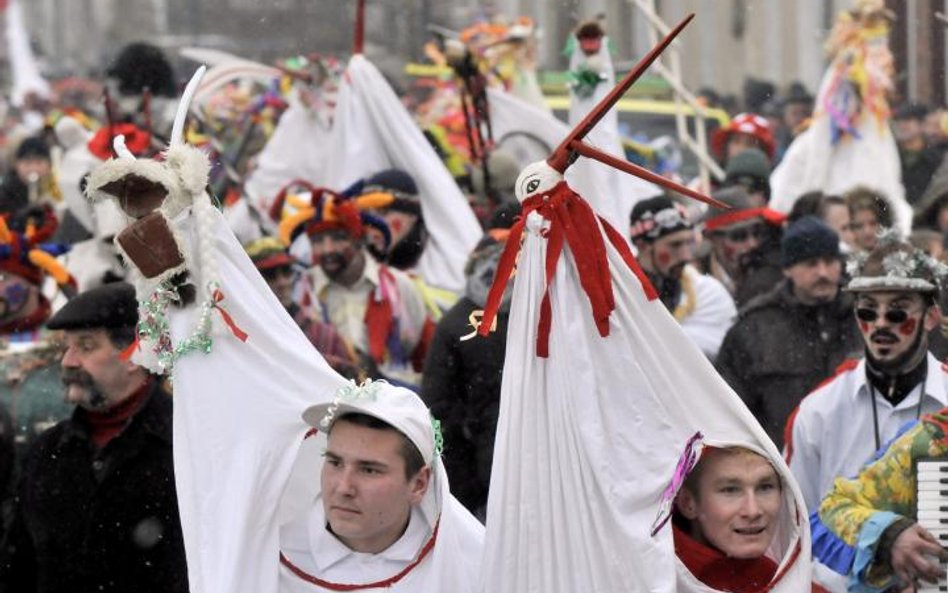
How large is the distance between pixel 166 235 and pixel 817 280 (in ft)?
16.0

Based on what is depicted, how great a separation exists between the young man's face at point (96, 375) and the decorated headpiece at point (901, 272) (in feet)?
8.24

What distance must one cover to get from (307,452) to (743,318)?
414 cm

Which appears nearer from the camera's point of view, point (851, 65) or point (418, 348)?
point (418, 348)

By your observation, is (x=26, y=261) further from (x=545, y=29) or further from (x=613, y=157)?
(x=545, y=29)

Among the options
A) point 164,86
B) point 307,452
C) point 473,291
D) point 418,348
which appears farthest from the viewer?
point 164,86

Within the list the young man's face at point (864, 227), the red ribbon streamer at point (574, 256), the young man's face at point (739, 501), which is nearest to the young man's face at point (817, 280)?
the young man's face at point (864, 227)

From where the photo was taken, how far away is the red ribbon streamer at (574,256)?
21.7ft

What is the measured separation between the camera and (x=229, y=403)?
687cm

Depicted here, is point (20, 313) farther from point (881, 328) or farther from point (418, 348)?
point (881, 328)

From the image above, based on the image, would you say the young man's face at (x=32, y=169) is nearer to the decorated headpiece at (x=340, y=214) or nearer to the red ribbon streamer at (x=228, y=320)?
the decorated headpiece at (x=340, y=214)

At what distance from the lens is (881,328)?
8.77m

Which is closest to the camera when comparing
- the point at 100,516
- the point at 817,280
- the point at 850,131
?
the point at 100,516

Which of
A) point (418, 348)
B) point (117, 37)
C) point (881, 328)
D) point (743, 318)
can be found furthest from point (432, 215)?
point (117, 37)

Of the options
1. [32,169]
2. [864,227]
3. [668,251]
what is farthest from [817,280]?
[32,169]
